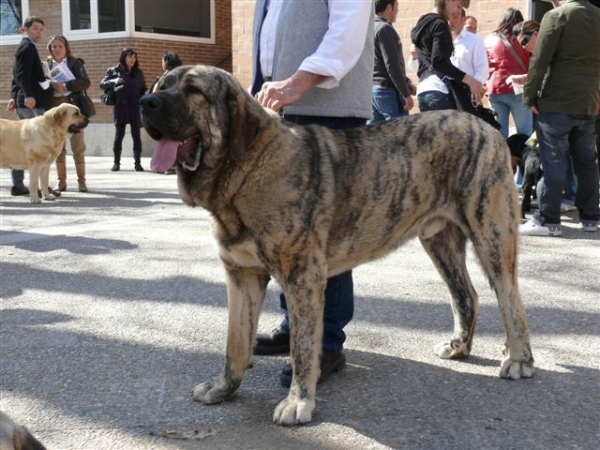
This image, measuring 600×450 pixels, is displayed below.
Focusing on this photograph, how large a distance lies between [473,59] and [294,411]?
6.53 meters

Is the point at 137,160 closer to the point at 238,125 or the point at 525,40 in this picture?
the point at 525,40

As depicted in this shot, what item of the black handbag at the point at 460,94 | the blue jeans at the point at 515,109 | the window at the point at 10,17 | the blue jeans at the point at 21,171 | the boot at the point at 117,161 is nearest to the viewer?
the black handbag at the point at 460,94

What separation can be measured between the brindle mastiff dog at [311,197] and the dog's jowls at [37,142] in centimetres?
767

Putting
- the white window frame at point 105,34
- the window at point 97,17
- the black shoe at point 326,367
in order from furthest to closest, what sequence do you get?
the window at point 97,17 → the white window frame at point 105,34 → the black shoe at point 326,367

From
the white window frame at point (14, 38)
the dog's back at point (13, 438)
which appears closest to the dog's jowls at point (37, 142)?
the dog's back at point (13, 438)

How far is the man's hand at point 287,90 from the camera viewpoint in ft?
11.6

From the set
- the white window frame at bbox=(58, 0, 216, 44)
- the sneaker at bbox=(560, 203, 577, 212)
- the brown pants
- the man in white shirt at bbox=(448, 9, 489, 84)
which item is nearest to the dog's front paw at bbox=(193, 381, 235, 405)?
the man in white shirt at bbox=(448, 9, 489, 84)

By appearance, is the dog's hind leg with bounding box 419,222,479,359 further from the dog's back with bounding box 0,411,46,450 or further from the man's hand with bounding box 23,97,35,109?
the man's hand with bounding box 23,97,35,109

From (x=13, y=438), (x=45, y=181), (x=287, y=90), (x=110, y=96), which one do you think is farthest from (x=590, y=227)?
(x=110, y=96)

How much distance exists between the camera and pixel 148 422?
3303 mm

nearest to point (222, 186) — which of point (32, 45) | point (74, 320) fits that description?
point (74, 320)

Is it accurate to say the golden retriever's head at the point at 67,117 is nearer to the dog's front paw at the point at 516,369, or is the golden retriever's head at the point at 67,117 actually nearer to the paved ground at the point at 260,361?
the paved ground at the point at 260,361

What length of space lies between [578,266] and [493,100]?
4.28 metres

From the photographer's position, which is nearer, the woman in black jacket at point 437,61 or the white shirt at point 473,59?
the woman in black jacket at point 437,61
